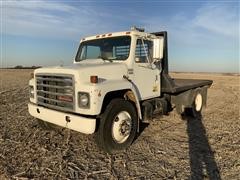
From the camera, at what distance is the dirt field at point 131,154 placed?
5039mm

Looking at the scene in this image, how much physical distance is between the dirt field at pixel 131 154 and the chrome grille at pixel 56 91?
3.15 ft

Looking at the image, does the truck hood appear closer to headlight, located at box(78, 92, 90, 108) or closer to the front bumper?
headlight, located at box(78, 92, 90, 108)

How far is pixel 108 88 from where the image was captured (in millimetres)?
5789

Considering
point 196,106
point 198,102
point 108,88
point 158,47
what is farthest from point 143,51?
point 198,102

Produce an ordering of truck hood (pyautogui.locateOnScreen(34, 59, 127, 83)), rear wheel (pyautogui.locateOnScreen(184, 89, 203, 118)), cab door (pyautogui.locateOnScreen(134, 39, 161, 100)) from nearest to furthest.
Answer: truck hood (pyautogui.locateOnScreen(34, 59, 127, 83)) → cab door (pyautogui.locateOnScreen(134, 39, 161, 100)) → rear wheel (pyautogui.locateOnScreen(184, 89, 203, 118))

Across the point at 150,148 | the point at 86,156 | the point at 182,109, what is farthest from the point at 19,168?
the point at 182,109

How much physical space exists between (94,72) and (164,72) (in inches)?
113

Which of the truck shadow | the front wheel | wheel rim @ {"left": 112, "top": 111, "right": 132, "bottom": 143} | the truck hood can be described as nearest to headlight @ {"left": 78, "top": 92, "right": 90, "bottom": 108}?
the truck hood

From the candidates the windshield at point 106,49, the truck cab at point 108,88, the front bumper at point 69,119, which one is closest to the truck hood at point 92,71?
the truck cab at point 108,88

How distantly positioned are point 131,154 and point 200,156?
1425 millimetres

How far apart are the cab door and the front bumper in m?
1.95

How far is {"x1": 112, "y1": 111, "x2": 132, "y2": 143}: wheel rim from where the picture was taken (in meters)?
6.13

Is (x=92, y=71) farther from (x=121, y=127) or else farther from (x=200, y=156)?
(x=200, y=156)

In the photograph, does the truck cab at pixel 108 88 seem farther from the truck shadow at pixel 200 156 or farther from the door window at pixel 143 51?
the truck shadow at pixel 200 156
